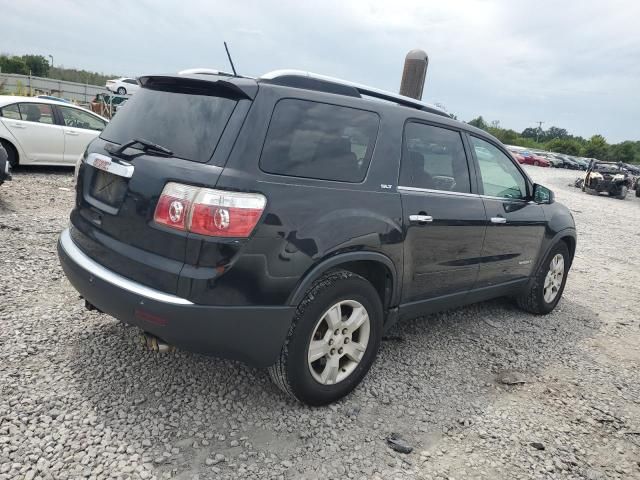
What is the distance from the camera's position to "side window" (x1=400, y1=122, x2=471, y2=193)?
129 inches

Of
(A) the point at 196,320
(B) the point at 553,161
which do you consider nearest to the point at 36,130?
(A) the point at 196,320

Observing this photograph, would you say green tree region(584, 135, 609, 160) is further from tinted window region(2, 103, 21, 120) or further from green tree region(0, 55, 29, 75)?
tinted window region(2, 103, 21, 120)

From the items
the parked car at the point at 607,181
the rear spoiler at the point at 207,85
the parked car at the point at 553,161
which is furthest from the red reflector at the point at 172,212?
the parked car at the point at 553,161

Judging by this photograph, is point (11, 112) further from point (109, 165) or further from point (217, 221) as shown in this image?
point (217, 221)

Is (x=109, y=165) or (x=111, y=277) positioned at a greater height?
(x=109, y=165)

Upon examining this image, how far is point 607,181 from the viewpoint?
22.0 metres

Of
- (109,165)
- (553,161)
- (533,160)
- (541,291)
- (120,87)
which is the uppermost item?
(120,87)

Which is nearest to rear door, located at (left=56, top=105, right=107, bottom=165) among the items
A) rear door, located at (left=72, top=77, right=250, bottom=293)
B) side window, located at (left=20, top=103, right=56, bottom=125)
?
side window, located at (left=20, top=103, right=56, bottom=125)

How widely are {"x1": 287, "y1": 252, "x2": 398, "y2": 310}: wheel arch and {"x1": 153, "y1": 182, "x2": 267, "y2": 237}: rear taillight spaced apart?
0.43 meters

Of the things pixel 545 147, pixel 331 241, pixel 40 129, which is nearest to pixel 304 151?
pixel 331 241

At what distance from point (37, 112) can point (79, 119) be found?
2.79 ft

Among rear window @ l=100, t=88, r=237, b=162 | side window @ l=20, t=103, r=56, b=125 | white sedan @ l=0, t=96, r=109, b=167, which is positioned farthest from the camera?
side window @ l=20, t=103, r=56, b=125

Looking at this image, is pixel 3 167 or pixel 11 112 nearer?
pixel 3 167

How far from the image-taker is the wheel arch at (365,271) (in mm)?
2592
